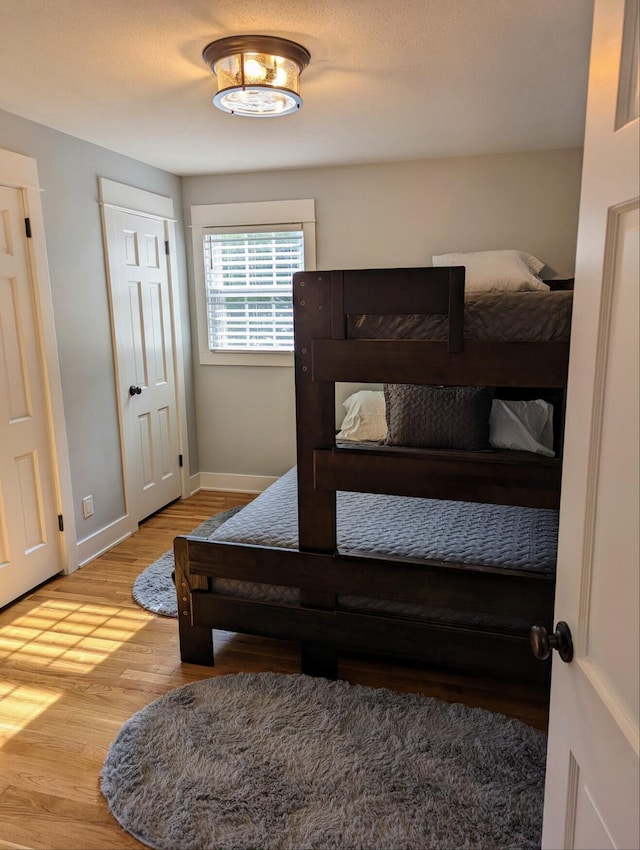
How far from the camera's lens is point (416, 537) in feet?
7.53

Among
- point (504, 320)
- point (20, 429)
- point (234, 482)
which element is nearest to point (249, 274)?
point (234, 482)

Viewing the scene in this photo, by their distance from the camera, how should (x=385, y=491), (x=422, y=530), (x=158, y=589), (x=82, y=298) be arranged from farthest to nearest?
(x=82, y=298) → (x=158, y=589) → (x=422, y=530) → (x=385, y=491)

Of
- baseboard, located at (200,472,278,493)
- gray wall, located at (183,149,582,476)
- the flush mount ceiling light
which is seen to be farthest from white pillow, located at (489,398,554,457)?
baseboard, located at (200,472,278,493)

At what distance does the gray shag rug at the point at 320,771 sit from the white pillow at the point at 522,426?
1.18 m

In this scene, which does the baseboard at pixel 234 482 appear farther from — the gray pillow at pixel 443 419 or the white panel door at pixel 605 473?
the white panel door at pixel 605 473

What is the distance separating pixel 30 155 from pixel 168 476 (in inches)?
88.1

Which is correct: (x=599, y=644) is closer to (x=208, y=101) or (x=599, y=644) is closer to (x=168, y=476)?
(x=208, y=101)

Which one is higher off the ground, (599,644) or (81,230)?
(81,230)

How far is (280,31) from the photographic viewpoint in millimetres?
1986

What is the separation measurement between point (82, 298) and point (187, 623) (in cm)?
193

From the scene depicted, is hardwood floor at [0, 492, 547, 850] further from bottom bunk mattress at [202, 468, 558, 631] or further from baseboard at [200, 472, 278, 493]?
baseboard at [200, 472, 278, 493]

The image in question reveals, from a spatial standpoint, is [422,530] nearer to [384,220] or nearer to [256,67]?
[256,67]

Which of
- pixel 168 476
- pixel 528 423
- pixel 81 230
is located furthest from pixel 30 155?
pixel 528 423

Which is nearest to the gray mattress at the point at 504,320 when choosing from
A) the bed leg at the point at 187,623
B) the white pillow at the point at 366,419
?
the bed leg at the point at 187,623
